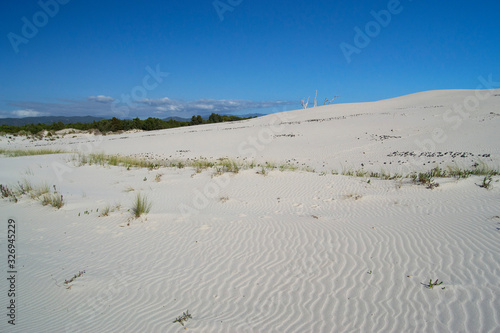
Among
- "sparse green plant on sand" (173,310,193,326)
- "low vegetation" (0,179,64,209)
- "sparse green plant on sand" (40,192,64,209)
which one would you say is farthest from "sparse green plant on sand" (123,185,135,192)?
"sparse green plant on sand" (173,310,193,326)

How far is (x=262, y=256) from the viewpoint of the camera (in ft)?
14.8

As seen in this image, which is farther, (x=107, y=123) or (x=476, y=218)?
(x=107, y=123)

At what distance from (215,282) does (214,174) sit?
6.87 m

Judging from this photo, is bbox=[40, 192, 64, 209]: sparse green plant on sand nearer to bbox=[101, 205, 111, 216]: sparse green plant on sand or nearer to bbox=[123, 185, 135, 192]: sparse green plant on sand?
bbox=[101, 205, 111, 216]: sparse green plant on sand

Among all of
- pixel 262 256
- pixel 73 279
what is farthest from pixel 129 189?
pixel 262 256

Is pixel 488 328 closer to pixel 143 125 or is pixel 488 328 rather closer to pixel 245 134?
pixel 245 134

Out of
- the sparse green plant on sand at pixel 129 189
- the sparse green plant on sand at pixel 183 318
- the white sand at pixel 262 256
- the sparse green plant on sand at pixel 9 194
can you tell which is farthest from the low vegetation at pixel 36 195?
the sparse green plant on sand at pixel 183 318

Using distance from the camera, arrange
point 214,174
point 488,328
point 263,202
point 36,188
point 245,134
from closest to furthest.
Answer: point 488,328
point 263,202
point 36,188
point 214,174
point 245,134

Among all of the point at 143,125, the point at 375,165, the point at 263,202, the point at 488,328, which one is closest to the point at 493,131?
the point at 375,165

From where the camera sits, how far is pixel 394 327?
2.86 m

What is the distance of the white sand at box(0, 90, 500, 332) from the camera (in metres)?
3.09

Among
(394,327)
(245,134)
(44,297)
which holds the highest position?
(245,134)

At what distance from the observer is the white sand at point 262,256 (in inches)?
121

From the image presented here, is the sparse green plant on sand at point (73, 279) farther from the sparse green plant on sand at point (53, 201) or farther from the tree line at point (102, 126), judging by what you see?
the tree line at point (102, 126)
